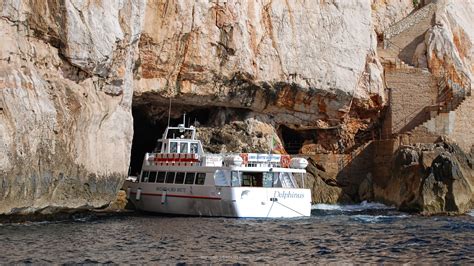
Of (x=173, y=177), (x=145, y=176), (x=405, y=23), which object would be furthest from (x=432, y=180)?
(x=145, y=176)

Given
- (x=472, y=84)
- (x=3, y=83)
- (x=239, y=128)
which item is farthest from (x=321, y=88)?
(x=3, y=83)

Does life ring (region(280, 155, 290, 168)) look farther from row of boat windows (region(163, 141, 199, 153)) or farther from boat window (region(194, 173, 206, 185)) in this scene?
row of boat windows (region(163, 141, 199, 153))

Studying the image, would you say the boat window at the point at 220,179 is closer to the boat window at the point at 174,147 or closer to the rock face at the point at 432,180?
the boat window at the point at 174,147

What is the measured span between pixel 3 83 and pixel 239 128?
59.0 feet

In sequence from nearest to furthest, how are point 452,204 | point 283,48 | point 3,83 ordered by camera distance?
point 3,83
point 452,204
point 283,48

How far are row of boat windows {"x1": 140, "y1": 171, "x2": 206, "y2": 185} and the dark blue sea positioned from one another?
216cm

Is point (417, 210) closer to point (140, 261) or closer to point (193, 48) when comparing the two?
point (193, 48)

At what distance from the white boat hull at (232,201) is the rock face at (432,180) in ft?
24.2

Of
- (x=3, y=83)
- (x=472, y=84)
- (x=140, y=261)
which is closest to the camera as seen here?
(x=140, y=261)

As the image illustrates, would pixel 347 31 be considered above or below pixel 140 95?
above

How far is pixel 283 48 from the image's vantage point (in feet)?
129

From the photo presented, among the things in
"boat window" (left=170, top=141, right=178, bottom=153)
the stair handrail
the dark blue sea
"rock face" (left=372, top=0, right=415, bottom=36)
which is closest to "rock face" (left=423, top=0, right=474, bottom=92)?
the stair handrail

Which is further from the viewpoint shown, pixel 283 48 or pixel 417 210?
pixel 283 48

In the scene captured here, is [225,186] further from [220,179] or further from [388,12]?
[388,12]
